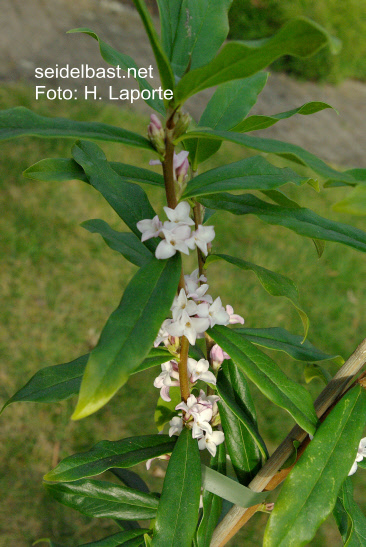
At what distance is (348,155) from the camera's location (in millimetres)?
3729

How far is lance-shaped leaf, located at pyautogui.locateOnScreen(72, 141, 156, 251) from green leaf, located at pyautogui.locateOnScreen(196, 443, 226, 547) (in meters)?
0.34

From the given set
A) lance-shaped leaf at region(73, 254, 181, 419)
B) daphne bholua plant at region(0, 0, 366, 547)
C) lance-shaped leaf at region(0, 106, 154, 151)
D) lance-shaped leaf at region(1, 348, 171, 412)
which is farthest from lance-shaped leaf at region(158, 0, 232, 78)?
lance-shaped leaf at region(1, 348, 171, 412)

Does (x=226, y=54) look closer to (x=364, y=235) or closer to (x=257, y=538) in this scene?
(x=364, y=235)

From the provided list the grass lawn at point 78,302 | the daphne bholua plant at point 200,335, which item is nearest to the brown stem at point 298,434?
the daphne bholua plant at point 200,335

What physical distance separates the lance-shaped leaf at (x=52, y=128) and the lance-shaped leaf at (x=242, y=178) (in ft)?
0.25

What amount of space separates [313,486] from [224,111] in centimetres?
48

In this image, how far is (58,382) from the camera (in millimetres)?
713

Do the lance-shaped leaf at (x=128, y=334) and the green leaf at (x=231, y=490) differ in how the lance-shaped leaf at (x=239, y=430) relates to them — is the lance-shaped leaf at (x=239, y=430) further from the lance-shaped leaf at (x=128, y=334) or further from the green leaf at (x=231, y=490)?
the lance-shaped leaf at (x=128, y=334)

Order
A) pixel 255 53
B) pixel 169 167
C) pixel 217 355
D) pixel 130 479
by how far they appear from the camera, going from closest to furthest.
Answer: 1. pixel 255 53
2. pixel 169 167
3. pixel 217 355
4. pixel 130 479

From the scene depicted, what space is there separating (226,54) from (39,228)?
1.96 meters

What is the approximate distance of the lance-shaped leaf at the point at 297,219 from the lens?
588 mm

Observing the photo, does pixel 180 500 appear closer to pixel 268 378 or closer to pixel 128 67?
pixel 268 378

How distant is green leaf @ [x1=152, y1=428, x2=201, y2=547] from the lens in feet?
2.11

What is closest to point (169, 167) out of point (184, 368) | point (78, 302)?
point (184, 368)
